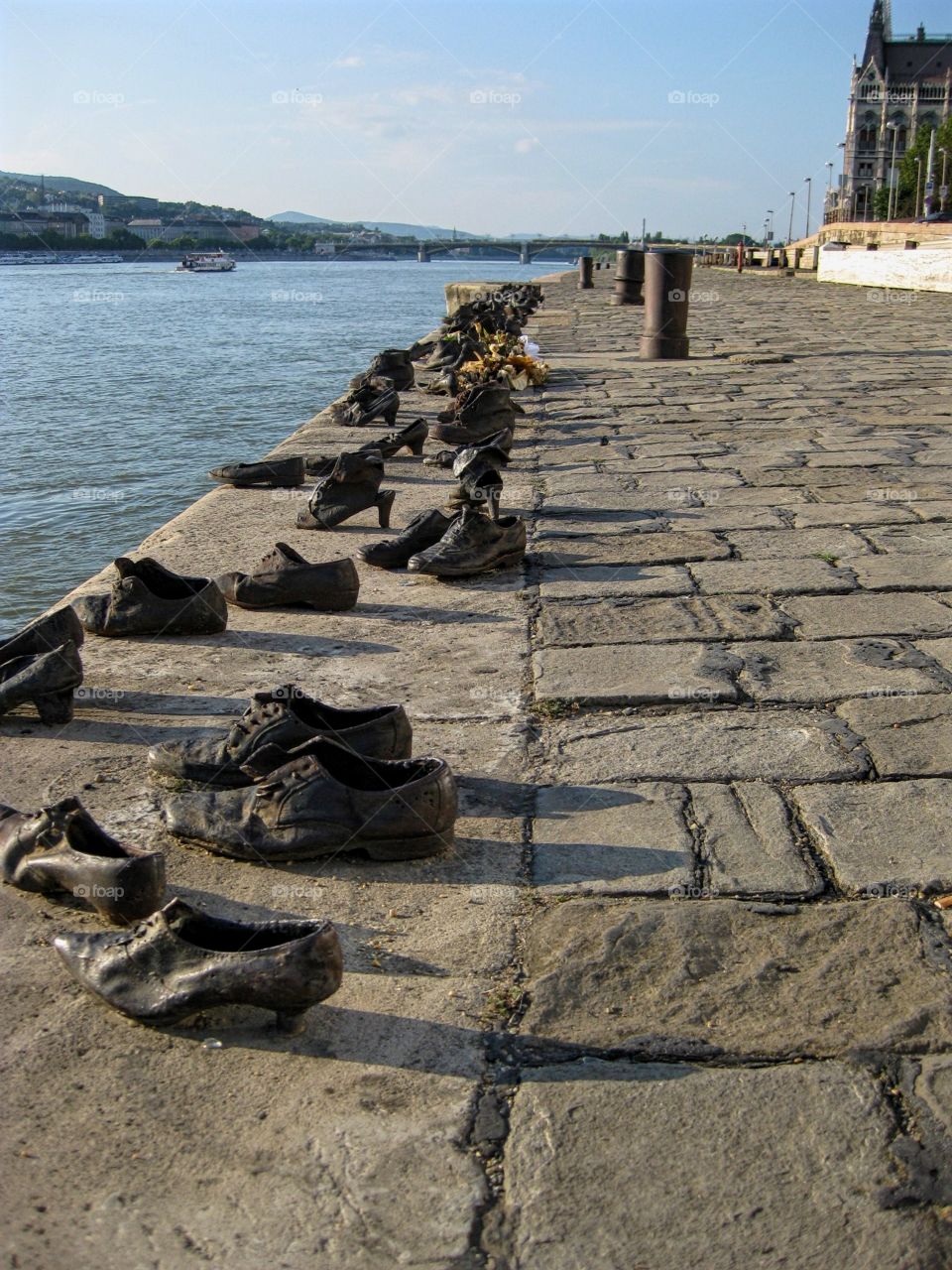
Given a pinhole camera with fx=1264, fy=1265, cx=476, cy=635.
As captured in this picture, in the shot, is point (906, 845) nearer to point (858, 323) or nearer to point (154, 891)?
point (154, 891)

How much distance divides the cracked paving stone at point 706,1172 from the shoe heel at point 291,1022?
1.11 feet

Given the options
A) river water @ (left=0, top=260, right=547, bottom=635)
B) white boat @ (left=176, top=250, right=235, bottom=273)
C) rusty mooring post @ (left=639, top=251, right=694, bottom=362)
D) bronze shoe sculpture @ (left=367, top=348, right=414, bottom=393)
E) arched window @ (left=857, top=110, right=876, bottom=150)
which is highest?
arched window @ (left=857, top=110, right=876, bottom=150)

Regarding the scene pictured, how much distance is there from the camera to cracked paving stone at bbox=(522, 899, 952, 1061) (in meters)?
1.79

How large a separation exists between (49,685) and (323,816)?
0.98 m

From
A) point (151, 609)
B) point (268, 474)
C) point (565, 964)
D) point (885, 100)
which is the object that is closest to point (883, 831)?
point (565, 964)

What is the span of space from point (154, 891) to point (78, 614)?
Answer: 181cm

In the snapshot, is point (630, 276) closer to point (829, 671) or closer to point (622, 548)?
point (622, 548)

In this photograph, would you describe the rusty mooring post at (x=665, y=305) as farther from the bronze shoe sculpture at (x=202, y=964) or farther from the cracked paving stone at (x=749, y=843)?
the bronze shoe sculpture at (x=202, y=964)

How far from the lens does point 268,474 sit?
5910 millimetres

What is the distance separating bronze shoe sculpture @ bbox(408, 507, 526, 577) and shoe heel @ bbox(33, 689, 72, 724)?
1.52 m

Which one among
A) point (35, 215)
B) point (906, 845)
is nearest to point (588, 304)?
point (906, 845)

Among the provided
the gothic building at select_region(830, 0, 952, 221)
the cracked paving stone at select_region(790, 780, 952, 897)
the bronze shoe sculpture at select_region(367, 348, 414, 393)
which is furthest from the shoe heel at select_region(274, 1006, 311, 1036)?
the gothic building at select_region(830, 0, 952, 221)

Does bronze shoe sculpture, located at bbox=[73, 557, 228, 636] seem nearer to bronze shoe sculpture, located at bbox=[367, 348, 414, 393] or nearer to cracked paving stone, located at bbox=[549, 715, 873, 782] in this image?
cracked paving stone, located at bbox=[549, 715, 873, 782]

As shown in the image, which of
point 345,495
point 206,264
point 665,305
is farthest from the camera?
point 206,264
